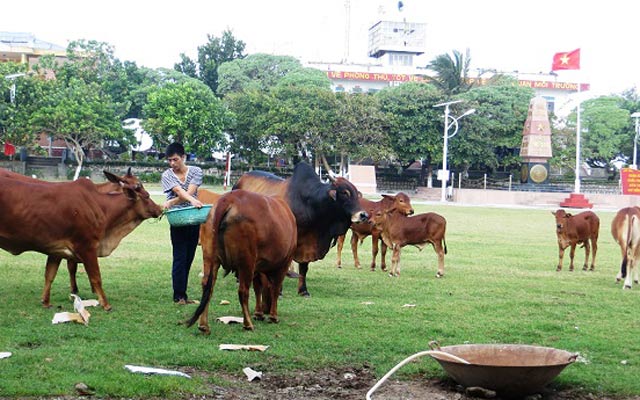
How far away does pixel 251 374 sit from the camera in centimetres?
717

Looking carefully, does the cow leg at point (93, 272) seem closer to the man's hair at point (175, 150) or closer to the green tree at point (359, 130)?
the man's hair at point (175, 150)

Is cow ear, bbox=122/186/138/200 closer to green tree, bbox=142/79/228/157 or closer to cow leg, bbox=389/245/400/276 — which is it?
cow leg, bbox=389/245/400/276

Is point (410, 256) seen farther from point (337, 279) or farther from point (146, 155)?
point (146, 155)

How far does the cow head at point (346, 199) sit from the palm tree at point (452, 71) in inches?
2509

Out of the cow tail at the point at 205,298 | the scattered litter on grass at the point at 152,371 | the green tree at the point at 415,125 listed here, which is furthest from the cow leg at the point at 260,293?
the green tree at the point at 415,125

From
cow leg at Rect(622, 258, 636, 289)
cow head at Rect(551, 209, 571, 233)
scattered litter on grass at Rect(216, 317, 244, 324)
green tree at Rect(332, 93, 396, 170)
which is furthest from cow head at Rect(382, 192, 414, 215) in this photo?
green tree at Rect(332, 93, 396, 170)

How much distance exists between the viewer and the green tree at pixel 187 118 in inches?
2441

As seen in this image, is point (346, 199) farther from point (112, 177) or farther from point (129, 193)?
point (112, 177)

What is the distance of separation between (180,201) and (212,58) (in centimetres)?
7868

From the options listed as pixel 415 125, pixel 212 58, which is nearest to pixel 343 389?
pixel 415 125

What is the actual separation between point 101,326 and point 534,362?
4589 millimetres

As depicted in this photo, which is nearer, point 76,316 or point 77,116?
point 76,316

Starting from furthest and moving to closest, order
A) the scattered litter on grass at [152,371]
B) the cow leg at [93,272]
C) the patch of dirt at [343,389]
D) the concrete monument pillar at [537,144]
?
the concrete monument pillar at [537,144] → the cow leg at [93,272] → the scattered litter on grass at [152,371] → the patch of dirt at [343,389]

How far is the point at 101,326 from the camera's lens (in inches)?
347
